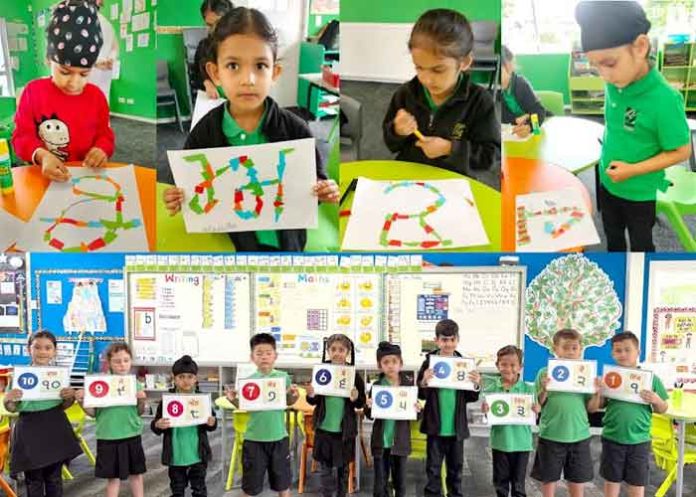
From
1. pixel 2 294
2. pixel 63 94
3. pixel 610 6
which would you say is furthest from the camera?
pixel 2 294

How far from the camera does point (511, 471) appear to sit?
4031mm

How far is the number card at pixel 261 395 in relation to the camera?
3994 mm

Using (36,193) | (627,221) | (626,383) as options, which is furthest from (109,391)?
(627,221)

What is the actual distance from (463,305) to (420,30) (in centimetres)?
207

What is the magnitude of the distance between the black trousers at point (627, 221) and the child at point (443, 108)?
35.7 inches

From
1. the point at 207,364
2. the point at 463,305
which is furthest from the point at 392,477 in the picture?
the point at 207,364

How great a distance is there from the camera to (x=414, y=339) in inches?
202

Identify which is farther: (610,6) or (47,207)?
(47,207)

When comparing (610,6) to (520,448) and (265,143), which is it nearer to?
(265,143)

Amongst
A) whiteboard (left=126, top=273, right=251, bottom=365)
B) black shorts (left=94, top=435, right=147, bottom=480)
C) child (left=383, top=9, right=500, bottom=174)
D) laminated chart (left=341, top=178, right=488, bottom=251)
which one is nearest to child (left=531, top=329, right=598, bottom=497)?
laminated chart (left=341, top=178, right=488, bottom=251)

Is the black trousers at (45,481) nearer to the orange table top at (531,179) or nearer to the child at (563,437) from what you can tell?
the child at (563,437)

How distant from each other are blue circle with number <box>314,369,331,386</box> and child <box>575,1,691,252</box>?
2.43 meters

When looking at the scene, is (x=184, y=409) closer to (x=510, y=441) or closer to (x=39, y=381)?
(x=39, y=381)

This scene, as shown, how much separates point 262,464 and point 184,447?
18.9 inches
